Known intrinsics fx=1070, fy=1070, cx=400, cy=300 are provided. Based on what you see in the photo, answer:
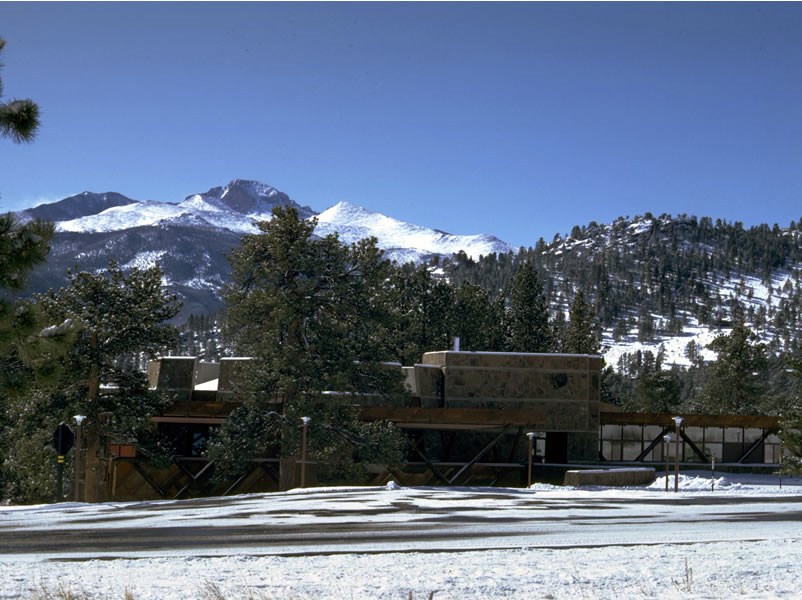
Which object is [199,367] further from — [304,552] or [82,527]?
[304,552]

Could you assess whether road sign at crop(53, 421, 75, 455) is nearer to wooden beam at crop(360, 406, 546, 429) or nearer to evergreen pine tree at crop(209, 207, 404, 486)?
evergreen pine tree at crop(209, 207, 404, 486)

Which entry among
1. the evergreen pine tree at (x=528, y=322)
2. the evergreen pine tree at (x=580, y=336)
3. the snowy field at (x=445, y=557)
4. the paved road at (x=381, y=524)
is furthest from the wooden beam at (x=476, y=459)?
the evergreen pine tree at (x=580, y=336)

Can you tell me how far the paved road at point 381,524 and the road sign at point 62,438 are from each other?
1194 centimetres

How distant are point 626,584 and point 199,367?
46725 millimetres

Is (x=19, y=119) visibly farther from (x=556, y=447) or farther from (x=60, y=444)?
(x=556, y=447)

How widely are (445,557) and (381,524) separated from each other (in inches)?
212

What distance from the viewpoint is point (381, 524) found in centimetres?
2241

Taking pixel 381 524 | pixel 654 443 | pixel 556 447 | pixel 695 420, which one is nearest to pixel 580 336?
pixel 654 443

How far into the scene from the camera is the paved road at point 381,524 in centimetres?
1892

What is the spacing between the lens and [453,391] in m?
51.6

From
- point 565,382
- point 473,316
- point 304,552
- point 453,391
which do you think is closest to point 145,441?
point 453,391

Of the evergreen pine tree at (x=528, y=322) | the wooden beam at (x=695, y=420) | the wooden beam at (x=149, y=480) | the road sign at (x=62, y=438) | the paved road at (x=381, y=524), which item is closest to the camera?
the paved road at (x=381, y=524)

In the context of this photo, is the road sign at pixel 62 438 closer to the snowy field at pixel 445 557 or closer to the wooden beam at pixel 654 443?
the snowy field at pixel 445 557

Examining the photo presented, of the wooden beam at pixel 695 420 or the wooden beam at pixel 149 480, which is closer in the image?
the wooden beam at pixel 149 480
